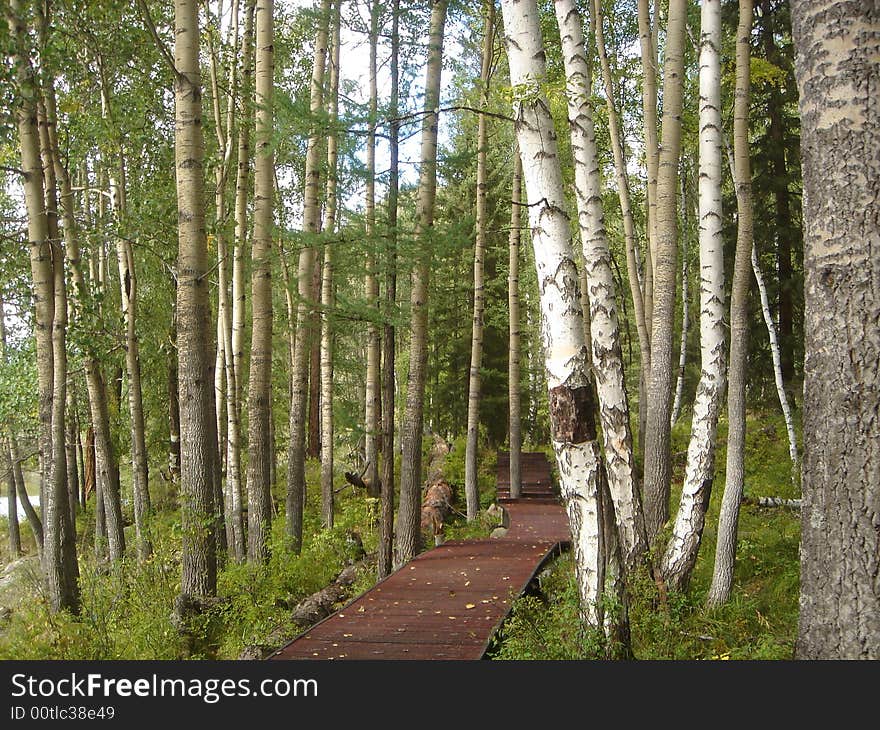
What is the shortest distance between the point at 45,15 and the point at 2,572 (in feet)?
52.1

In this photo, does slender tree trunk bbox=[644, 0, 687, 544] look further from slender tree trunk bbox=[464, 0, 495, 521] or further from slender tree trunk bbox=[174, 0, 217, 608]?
slender tree trunk bbox=[464, 0, 495, 521]

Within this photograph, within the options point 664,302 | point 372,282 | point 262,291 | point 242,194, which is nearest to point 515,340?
point 372,282

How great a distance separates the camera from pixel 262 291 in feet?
30.3

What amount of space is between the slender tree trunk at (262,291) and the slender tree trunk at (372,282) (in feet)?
4.21

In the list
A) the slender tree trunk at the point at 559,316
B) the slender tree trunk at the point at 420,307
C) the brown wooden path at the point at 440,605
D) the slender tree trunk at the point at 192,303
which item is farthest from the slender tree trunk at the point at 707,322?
the slender tree trunk at the point at 192,303

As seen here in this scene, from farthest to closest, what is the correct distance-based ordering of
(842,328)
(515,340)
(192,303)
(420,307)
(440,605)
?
1. (515,340)
2. (420,307)
3. (192,303)
4. (440,605)
5. (842,328)

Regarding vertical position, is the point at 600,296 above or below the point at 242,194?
below

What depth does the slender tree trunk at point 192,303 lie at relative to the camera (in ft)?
24.8

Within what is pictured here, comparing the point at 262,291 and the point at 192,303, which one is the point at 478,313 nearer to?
the point at 262,291

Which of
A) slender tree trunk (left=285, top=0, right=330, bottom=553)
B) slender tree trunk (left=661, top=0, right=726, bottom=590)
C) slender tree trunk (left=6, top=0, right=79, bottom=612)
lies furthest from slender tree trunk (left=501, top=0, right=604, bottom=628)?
slender tree trunk (left=6, top=0, right=79, bottom=612)

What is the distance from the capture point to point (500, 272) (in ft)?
66.5

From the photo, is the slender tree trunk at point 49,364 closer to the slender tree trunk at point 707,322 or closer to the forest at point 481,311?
the forest at point 481,311

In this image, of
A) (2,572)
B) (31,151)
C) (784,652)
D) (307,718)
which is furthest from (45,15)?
(2,572)

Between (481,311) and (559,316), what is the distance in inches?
364
